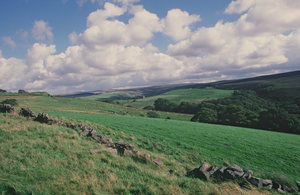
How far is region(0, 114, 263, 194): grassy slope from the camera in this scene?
603cm

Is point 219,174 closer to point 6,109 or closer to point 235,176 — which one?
point 235,176

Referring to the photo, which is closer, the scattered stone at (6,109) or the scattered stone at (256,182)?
the scattered stone at (256,182)

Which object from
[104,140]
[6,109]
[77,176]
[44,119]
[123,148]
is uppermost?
[6,109]

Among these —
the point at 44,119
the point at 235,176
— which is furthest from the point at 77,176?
the point at 44,119

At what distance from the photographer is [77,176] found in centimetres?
Result: 678

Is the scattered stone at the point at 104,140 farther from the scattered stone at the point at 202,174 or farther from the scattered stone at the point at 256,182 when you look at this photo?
the scattered stone at the point at 256,182

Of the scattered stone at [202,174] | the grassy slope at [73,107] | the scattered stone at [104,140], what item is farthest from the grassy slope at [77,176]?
the grassy slope at [73,107]

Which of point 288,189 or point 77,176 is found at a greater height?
point 77,176

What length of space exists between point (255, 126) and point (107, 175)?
62945 mm

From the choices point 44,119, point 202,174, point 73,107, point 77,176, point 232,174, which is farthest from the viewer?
point 73,107

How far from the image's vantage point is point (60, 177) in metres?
6.64

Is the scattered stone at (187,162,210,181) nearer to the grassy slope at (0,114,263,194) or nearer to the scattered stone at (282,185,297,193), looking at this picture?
the grassy slope at (0,114,263,194)

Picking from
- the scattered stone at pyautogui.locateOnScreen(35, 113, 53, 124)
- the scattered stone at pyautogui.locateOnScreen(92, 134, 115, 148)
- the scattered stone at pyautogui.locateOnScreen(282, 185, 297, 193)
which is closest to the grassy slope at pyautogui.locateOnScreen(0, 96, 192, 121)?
the scattered stone at pyautogui.locateOnScreen(35, 113, 53, 124)

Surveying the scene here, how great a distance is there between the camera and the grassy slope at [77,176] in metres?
Answer: 6.03
